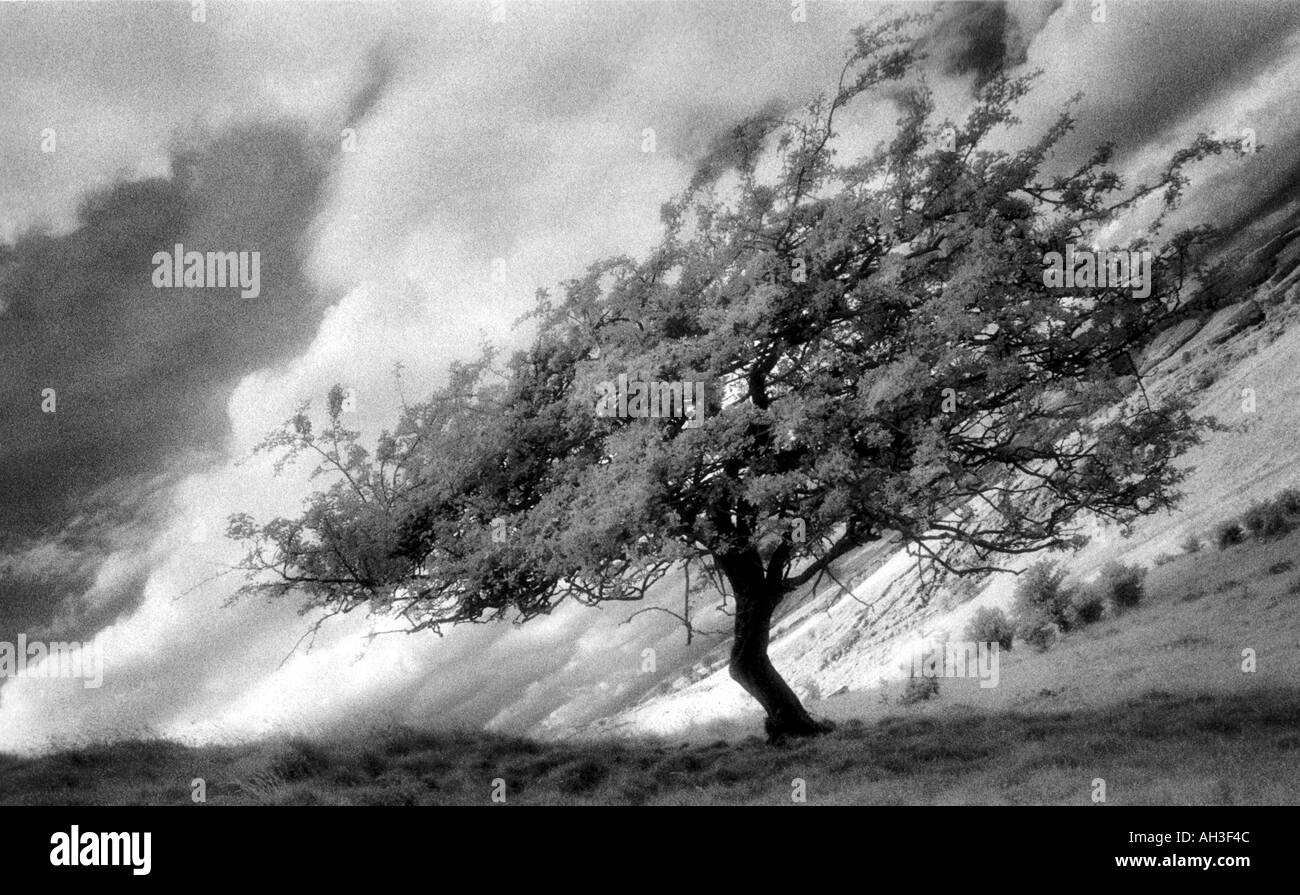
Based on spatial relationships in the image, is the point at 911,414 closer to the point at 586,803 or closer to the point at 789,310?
the point at 789,310

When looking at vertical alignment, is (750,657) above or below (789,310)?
below

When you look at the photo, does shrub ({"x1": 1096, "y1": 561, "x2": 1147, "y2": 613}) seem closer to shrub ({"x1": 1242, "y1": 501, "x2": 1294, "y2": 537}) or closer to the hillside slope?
the hillside slope

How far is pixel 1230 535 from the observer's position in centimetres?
1719

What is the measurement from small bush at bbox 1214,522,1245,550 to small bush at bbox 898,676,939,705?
7982 mm

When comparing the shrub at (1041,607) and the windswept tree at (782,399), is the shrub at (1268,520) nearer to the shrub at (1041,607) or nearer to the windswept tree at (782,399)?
the shrub at (1041,607)

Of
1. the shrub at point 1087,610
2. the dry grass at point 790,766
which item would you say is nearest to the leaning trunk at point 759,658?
the dry grass at point 790,766

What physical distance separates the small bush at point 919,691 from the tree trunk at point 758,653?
3514 mm

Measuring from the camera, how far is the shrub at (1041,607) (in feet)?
56.1

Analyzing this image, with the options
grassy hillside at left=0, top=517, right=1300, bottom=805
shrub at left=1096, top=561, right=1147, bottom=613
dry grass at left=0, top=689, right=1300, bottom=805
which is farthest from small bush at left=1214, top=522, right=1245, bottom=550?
dry grass at left=0, top=689, right=1300, bottom=805

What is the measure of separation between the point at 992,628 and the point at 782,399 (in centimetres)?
1147

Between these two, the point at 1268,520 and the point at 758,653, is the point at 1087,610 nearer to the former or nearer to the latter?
the point at 1268,520
